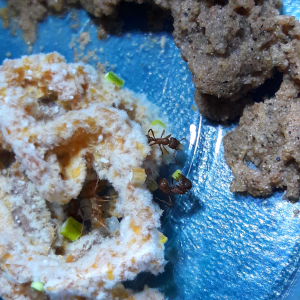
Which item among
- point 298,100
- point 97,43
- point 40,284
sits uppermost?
point 298,100

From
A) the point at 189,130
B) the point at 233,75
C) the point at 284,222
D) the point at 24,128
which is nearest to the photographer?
the point at 24,128

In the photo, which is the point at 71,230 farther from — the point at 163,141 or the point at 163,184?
the point at 163,141

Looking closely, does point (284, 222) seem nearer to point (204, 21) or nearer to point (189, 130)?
point (189, 130)

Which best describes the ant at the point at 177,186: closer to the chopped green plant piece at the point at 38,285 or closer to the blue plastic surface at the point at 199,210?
the blue plastic surface at the point at 199,210

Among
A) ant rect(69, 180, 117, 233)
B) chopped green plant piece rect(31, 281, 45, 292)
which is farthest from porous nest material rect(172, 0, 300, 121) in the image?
chopped green plant piece rect(31, 281, 45, 292)

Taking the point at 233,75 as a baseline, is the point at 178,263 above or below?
below

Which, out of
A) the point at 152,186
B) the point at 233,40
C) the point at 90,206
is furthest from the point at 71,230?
the point at 233,40

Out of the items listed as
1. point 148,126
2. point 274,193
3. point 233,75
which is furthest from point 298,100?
point 148,126

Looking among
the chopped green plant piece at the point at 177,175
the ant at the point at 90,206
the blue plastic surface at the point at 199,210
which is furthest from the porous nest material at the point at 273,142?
the ant at the point at 90,206
